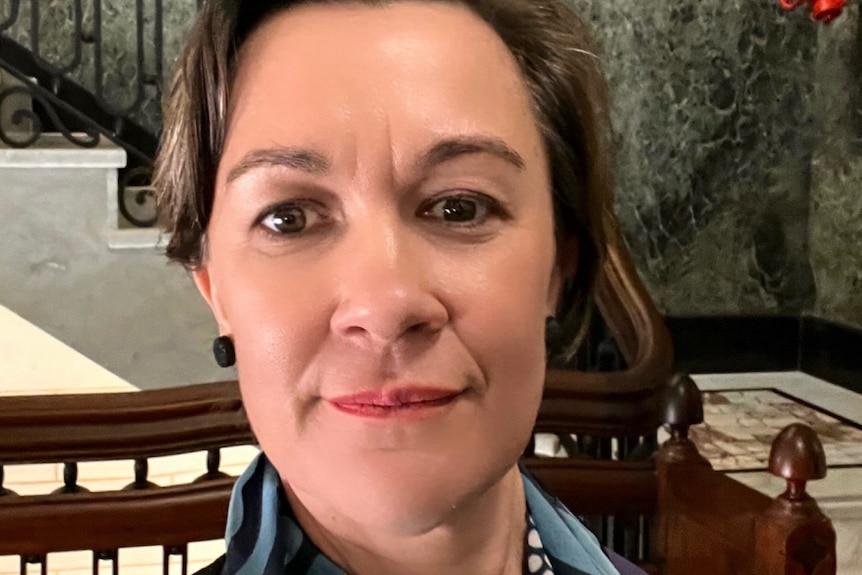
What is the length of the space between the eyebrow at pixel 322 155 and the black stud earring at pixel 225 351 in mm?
138

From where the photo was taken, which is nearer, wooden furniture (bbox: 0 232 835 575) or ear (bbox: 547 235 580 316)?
ear (bbox: 547 235 580 316)

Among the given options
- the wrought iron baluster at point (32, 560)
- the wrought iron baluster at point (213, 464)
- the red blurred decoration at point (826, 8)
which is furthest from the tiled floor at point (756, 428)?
the wrought iron baluster at point (32, 560)

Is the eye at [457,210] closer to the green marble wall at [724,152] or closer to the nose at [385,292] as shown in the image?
the nose at [385,292]

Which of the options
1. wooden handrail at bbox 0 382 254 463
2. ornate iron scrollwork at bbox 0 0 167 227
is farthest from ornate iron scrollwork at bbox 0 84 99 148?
wooden handrail at bbox 0 382 254 463

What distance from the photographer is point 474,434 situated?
2.15ft

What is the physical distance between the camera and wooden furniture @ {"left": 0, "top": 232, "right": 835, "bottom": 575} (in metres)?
1.21

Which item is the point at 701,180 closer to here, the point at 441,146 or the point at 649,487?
the point at 649,487

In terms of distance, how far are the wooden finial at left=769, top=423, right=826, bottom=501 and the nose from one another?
30.3 inches

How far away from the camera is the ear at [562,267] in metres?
0.83

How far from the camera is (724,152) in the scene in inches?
119

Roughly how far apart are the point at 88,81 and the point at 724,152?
8.53 ft

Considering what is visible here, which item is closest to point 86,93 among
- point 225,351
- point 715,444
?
point 715,444

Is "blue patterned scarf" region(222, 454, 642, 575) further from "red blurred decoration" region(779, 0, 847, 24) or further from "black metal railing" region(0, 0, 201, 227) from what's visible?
"red blurred decoration" region(779, 0, 847, 24)

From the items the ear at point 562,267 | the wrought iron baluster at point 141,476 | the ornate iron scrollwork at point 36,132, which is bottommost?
the wrought iron baluster at point 141,476
